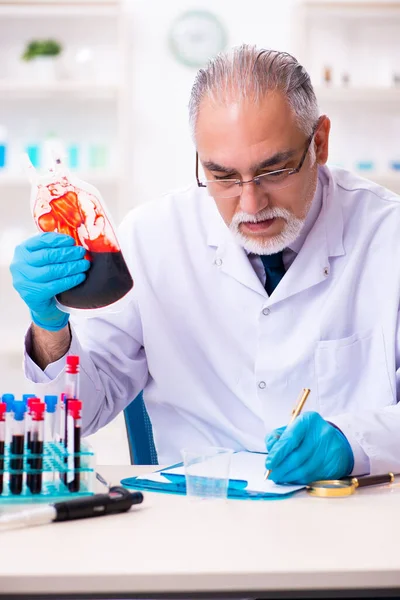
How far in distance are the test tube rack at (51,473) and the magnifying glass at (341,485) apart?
0.34m

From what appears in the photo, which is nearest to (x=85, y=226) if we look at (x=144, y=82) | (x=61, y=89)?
(x=61, y=89)

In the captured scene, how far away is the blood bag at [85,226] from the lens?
4.45 ft

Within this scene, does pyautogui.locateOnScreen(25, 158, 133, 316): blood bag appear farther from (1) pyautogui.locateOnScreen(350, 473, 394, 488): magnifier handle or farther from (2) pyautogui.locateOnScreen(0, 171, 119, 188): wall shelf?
(2) pyautogui.locateOnScreen(0, 171, 119, 188): wall shelf

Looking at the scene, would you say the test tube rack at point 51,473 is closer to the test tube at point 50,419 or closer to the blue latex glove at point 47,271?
the test tube at point 50,419

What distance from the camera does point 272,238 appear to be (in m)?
1.68

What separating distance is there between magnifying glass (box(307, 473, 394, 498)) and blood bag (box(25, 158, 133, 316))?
45 centimetres

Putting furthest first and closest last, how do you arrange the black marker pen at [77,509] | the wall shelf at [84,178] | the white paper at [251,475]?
the wall shelf at [84,178] < the white paper at [251,475] < the black marker pen at [77,509]

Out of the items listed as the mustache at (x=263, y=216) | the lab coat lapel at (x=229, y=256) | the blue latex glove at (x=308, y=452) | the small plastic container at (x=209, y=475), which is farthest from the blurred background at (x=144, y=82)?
the small plastic container at (x=209, y=475)

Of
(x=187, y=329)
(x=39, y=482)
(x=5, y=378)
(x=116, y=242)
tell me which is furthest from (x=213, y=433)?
(x=5, y=378)

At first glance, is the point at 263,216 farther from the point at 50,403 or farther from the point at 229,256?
the point at 50,403

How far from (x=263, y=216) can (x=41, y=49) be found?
269cm

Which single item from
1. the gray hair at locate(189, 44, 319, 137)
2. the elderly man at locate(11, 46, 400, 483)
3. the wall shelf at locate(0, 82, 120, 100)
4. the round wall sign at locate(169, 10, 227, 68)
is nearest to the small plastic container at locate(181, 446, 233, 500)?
the elderly man at locate(11, 46, 400, 483)

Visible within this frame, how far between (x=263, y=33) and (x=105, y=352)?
9.55 ft

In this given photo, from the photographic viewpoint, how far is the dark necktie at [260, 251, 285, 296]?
1.78 meters
